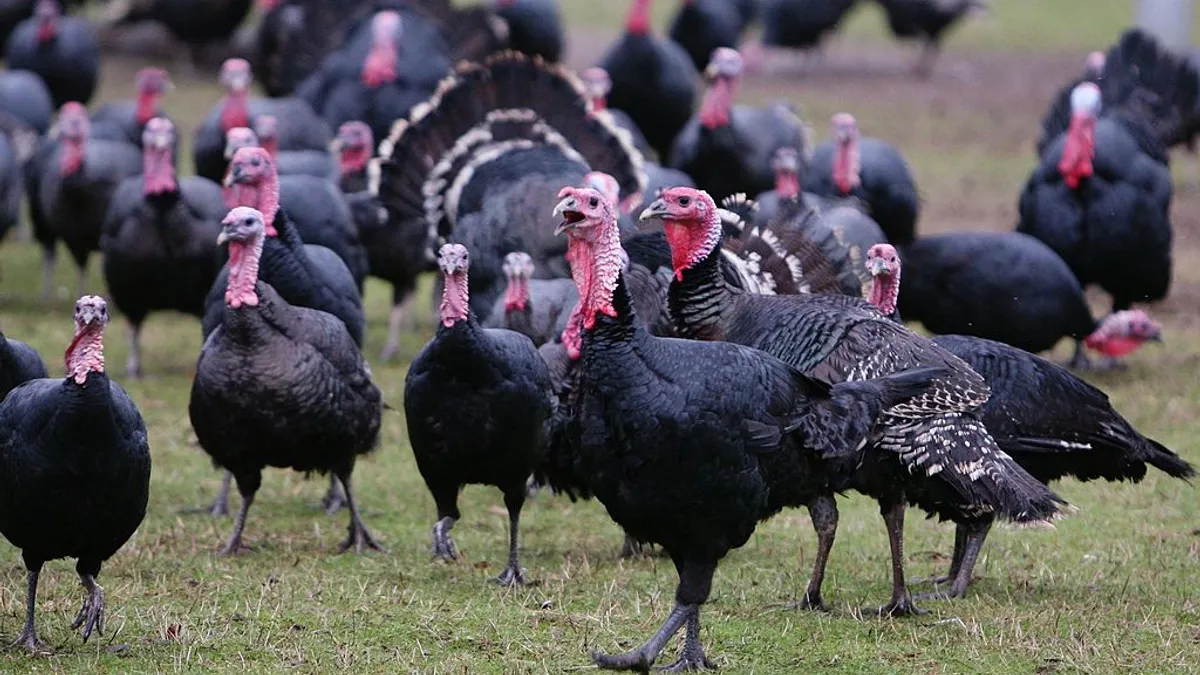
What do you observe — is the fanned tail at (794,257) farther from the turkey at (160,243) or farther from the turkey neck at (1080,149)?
the turkey at (160,243)

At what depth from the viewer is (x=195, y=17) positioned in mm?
19500

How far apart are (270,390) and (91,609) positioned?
1.45 m

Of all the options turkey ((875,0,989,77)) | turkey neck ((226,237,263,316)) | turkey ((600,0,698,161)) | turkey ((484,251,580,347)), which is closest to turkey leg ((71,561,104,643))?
turkey neck ((226,237,263,316))

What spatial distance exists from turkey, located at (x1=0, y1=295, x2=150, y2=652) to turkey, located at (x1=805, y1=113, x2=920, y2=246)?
6.04 meters

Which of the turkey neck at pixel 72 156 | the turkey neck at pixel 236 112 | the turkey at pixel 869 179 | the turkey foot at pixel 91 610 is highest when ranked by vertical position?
the turkey foot at pixel 91 610

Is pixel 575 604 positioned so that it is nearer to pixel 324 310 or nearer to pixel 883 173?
pixel 324 310

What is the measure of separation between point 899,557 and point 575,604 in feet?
3.56

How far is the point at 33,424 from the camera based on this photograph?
5.11m

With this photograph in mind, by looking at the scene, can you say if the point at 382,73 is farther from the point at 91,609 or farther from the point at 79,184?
the point at 91,609

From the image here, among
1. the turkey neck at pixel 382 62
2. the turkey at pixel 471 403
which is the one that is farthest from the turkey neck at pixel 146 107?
the turkey at pixel 471 403

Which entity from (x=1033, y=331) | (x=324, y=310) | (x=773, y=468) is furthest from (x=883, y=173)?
(x=773, y=468)

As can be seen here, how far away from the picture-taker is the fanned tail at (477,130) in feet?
30.1

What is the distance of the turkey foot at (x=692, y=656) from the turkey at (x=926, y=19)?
17.0 m

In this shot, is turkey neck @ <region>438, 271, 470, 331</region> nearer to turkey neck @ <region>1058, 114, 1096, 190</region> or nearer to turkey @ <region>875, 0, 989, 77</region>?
turkey neck @ <region>1058, 114, 1096, 190</region>
